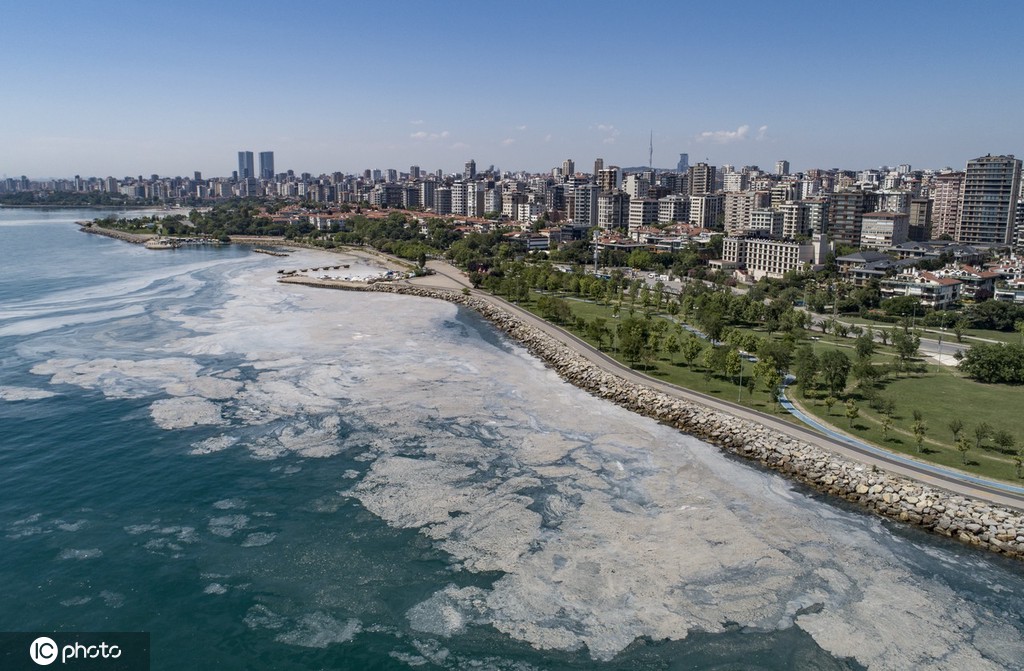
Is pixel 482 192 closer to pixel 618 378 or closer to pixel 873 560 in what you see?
pixel 618 378

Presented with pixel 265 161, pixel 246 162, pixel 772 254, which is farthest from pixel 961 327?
pixel 246 162

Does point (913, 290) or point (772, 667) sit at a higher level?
point (913, 290)

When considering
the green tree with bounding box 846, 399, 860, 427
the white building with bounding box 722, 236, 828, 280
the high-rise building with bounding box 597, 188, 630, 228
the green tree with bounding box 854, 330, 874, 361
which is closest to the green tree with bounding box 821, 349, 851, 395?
the green tree with bounding box 846, 399, 860, 427

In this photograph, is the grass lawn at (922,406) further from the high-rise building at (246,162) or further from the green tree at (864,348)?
the high-rise building at (246,162)

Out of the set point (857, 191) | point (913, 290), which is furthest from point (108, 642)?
point (857, 191)

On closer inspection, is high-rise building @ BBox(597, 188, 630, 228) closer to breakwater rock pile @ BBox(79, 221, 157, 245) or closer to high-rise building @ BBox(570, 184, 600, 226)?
high-rise building @ BBox(570, 184, 600, 226)

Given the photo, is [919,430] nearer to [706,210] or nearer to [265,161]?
[706,210]

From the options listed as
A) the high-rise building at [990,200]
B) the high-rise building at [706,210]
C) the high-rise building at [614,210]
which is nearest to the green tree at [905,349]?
the high-rise building at [990,200]
